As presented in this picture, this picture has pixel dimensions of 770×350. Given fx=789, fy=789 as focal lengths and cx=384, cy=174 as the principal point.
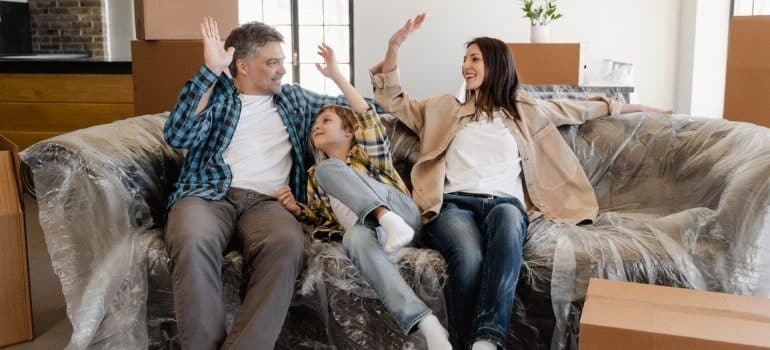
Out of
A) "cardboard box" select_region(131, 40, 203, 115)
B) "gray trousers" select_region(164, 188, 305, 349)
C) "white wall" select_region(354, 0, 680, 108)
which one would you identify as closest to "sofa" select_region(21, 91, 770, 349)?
"gray trousers" select_region(164, 188, 305, 349)

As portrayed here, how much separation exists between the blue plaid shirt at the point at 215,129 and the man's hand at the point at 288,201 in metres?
0.12

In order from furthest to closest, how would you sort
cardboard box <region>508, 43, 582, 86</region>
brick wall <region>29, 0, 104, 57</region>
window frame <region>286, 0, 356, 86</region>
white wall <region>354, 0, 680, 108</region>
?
1. window frame <region>286, 0, 356, 86</region>
2. brick wall <region>29, 0, 104, 57</region>
3. white wall <region>354, 0, 680, 108</region>
4. cardboard box <region>508, 43, 582, 86</region>

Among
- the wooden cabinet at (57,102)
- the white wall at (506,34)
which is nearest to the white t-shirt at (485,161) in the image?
the wooden cabinet at (57,102)

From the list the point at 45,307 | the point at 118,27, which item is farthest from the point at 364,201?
the point at 118,27

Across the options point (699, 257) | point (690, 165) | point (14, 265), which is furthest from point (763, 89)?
point (14, 265)

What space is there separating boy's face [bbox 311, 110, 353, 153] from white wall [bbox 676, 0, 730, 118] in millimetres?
3355

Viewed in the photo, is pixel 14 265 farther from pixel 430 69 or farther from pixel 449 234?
pixel 430 69

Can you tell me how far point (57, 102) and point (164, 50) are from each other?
1.86m

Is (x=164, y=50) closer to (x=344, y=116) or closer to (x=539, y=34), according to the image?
(x=344, y=116)

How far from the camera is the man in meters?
1.93

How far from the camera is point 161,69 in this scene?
3.18 metres

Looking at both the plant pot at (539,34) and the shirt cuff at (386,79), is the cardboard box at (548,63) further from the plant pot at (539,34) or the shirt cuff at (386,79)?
the shirt cuff at (386,79)

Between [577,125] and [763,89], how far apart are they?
1.93 feet

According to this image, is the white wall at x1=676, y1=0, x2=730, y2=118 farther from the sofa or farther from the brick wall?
the brick wall
